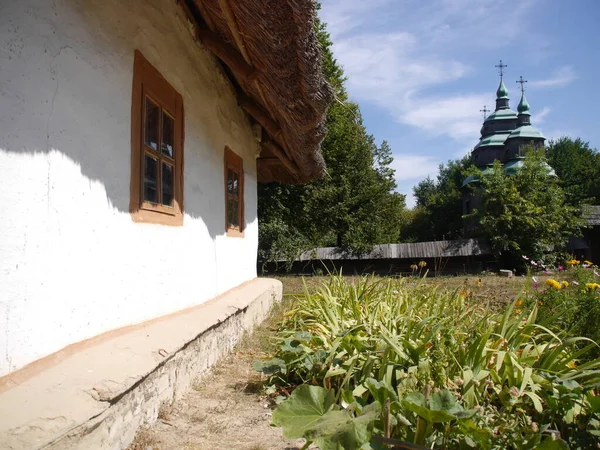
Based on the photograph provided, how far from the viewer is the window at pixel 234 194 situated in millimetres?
4793

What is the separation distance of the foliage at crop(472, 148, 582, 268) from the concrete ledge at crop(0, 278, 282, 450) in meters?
17.7

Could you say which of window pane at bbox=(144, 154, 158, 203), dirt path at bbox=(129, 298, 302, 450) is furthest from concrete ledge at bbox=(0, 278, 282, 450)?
window pane at bbox=(144, 154, 158, 203)

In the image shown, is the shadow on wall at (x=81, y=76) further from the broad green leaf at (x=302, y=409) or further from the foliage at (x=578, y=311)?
the foliage at (x=578, y=311)

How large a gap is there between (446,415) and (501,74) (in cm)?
4130

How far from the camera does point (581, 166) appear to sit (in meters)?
36.2

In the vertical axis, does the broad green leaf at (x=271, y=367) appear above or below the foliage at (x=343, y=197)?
below

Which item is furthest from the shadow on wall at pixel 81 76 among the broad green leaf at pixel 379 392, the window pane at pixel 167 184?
the broad green leaf at pixel 379 392

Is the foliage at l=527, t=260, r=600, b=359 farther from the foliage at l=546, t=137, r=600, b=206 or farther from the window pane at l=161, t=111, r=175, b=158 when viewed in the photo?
the foliage at l=546, t=137, r=600, b=206

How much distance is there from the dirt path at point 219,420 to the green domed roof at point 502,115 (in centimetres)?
3830

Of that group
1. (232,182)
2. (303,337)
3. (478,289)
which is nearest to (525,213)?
(478,289)

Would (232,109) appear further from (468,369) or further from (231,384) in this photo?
(468,369)

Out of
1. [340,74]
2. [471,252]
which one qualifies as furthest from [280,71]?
[471,252]

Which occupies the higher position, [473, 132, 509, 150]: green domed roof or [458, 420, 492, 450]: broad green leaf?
[473, 132, 509, 150]: green domed roof

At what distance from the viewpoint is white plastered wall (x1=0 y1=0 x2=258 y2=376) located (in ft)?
5.22
